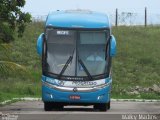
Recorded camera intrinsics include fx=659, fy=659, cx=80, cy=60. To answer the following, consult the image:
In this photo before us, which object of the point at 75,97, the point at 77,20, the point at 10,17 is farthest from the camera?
the point at 10,17

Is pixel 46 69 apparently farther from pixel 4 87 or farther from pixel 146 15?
pixel 146 15

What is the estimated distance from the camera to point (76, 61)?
2608 centimetres

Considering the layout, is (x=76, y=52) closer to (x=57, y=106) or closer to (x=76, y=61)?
(x=76, y=61)

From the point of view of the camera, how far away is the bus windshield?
25984 mm

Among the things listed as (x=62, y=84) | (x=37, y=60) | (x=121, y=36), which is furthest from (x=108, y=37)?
(x=121, y=36)

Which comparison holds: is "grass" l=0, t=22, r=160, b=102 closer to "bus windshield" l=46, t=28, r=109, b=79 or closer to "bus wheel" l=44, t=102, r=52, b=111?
"bus wheel" l=44, t=102, r=52, b=111

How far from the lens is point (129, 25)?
69.8 metres

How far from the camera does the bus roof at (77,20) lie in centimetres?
2653

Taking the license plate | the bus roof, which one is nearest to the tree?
the bus roof

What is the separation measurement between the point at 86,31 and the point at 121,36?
37753 mm

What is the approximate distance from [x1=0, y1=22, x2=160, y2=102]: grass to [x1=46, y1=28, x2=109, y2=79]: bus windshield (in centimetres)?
1553

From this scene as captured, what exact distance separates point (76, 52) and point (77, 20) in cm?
150

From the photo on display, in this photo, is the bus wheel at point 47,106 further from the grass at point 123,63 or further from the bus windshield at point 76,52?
the grass at point 123,63

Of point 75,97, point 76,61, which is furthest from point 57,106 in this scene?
point 76,61
